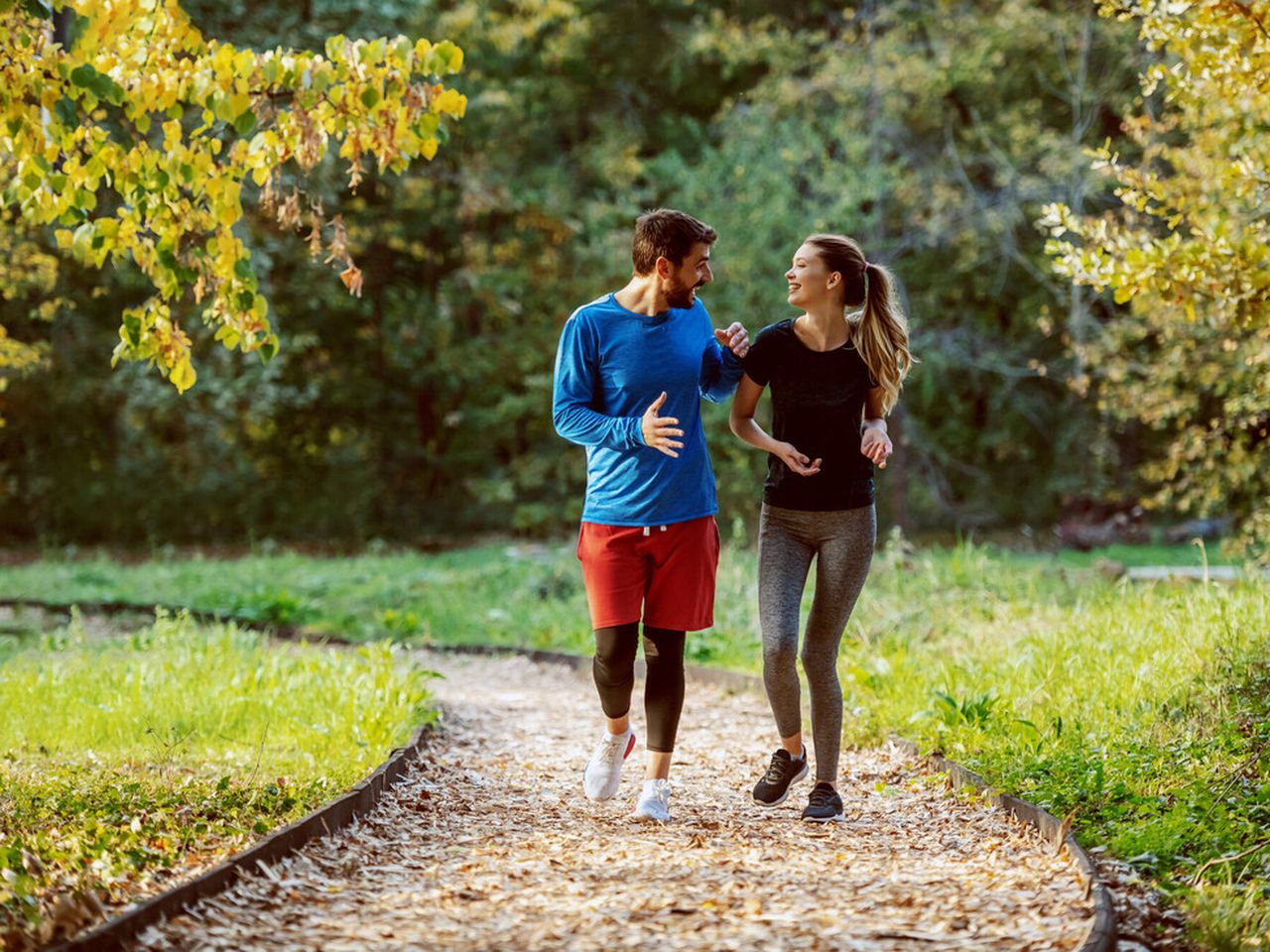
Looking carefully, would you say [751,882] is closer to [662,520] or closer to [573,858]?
[573,858]

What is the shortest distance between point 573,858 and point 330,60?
287cm

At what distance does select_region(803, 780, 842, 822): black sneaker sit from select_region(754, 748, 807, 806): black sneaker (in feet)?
0.32

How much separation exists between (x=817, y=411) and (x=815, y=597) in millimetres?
659

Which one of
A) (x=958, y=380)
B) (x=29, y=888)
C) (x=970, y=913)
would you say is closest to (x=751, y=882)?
(x=970, y=913)

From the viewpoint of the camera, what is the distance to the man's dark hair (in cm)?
469

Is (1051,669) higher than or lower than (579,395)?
lower

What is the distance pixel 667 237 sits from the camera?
469 cm

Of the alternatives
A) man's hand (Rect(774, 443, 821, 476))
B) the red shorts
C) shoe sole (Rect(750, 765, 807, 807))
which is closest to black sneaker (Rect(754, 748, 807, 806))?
shoe sole (Rect(750, 765, 807, 807))

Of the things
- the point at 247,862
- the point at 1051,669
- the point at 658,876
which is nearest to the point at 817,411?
the point at 658,876

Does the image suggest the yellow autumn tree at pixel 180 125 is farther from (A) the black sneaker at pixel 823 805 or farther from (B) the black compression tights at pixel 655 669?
(A) the black sneaker at pixel 823 805

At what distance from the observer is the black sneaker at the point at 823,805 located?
16.4ft

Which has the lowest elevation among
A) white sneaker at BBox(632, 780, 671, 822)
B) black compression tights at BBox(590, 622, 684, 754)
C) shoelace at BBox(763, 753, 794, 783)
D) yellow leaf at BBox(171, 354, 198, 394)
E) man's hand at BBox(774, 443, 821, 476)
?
white sneaker at BBox(632, 780, 671, 822)

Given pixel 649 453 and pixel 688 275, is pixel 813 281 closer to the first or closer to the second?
pixel 688 275

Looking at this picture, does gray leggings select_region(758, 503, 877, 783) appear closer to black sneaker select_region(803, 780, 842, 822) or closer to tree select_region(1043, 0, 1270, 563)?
black sneaker select_region(803, 780, 842, 822)
